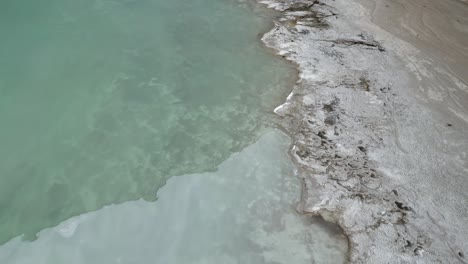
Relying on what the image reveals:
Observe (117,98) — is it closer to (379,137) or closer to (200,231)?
(200,231)

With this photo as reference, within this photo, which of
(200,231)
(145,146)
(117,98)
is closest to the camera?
(200,231)

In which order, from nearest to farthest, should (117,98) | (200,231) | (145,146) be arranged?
(200,231), (145,146), (117,98)

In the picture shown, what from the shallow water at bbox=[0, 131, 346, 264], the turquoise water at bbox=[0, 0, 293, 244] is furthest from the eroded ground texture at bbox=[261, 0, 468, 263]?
the turquoise water at bbox=[0, 0, 293, 244]

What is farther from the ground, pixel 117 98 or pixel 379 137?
pixel 379 137

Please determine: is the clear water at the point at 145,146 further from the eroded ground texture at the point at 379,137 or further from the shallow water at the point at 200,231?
the eroded ground texture at the point at 379,137

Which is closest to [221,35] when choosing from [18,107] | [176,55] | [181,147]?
[176,55]

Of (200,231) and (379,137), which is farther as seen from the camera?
(379,137)

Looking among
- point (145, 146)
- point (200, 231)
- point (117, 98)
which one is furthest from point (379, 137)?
point (117, 98)
